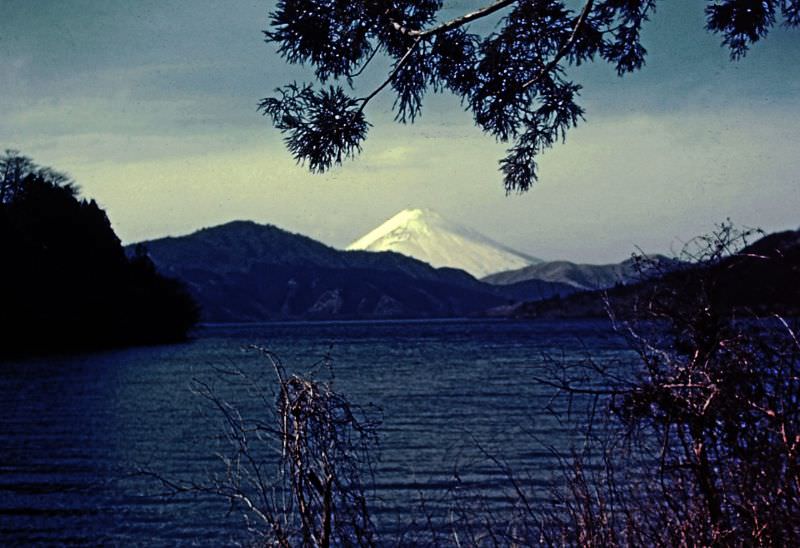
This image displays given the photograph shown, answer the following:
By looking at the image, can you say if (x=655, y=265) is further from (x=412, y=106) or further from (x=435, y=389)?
(x=435, y=389)

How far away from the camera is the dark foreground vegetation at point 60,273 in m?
75.7

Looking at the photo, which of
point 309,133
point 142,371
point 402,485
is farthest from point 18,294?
point 309,133

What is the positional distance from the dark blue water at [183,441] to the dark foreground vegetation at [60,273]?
18.9 m

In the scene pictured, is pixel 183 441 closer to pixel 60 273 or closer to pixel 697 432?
pixel 697 432

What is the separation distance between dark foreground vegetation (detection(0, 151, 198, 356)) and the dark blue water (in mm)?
18863

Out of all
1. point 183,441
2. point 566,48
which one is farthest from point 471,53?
point 183,441

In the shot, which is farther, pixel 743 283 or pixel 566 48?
pixel 566 48

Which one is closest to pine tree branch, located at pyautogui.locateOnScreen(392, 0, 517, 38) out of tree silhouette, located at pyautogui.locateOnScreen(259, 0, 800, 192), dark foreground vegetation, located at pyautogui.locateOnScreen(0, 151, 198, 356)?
tree silhouette, located at pyautogui.locateOnScreen(259, 0, 800, 192)

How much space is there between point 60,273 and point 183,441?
5601cm

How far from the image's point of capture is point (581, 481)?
→ 17.2 ft

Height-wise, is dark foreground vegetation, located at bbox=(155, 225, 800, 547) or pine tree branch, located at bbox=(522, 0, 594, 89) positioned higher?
pine tree branch, located at bbox=(522, 0, 594, 89)

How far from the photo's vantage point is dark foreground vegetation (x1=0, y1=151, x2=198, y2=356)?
7569 cm

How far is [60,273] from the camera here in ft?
259

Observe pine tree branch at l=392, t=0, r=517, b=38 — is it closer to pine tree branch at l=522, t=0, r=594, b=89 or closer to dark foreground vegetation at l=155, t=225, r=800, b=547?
pine tree branch at l=522, t=0, r=594, b=89
